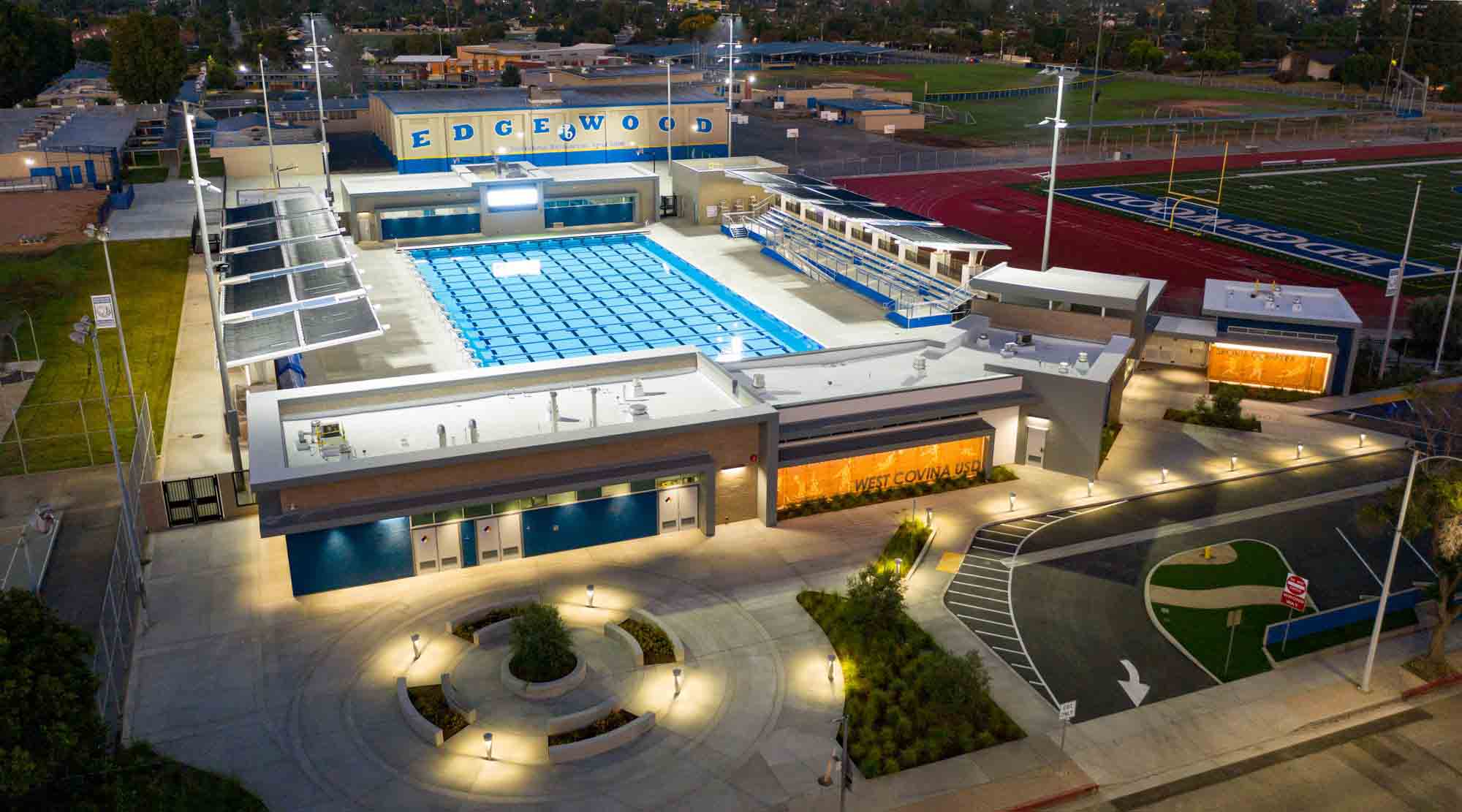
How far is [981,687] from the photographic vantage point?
2177cm

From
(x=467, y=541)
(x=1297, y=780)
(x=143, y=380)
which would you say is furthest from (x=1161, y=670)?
(x=143, y=380)

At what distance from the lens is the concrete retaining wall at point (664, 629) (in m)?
23.2

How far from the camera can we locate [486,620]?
24469mm

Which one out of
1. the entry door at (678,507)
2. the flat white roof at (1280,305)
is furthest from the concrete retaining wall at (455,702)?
the flat white roof at (1280,305)

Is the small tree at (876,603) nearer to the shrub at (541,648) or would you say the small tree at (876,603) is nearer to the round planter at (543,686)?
the round planter at (543,686)

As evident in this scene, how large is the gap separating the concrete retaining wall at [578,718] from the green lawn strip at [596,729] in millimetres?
62

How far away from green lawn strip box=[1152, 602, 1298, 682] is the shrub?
13317 mm

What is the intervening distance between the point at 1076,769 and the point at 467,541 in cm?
1455

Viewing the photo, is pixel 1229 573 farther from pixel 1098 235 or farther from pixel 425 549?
pixel 1098 235

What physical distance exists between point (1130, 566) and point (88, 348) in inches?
1513

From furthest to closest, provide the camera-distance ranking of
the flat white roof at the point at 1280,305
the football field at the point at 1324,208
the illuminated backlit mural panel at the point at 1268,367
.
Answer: the football field at the point at 1324,208 → the illuminated backlit mural panel at the point at 1268,367 → the flat white roof at the point at 1280,305

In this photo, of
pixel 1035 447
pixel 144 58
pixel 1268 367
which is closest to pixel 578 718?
pixel 1035 447

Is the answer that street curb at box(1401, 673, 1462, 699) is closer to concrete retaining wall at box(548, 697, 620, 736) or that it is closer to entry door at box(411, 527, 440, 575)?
concrete retaining wall at box(548, 697, 620, 736)

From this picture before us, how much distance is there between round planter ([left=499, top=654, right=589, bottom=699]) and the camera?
21828 mm
